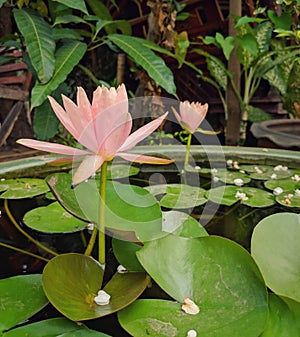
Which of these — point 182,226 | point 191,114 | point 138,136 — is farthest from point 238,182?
→ point 138,136

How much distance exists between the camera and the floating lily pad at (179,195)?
2.15 feet

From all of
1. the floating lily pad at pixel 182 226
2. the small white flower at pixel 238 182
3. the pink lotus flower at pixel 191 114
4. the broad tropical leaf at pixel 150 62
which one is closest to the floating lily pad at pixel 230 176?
the small white flower at pixel 238 182

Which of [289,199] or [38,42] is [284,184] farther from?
[38,42]

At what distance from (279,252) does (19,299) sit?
0.25m

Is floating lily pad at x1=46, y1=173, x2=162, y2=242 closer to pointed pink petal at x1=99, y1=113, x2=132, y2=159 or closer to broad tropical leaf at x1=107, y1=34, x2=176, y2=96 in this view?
pointed pink petal at x1=99, y1=113, x2=132, y2=159

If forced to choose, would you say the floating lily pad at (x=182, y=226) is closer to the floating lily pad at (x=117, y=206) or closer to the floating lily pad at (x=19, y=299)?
the floating lily pad at (x=117, y=206)

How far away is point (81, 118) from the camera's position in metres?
0.34

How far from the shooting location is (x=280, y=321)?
0.30 metres

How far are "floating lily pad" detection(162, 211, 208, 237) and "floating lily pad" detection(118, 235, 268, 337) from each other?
0.08 m

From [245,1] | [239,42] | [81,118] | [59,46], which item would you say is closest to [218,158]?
[81,118]

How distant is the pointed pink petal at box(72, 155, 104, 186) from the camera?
31 cm

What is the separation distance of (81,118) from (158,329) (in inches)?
7.6

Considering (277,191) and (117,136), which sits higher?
(117,136)

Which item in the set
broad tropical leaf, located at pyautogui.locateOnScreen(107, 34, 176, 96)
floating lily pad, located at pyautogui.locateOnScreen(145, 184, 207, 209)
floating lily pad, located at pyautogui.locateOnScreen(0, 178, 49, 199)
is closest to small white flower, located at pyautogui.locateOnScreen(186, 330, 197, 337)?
floating lily pad, located at pyautogui.locateOnScreen(145, 184, 207, 209)
